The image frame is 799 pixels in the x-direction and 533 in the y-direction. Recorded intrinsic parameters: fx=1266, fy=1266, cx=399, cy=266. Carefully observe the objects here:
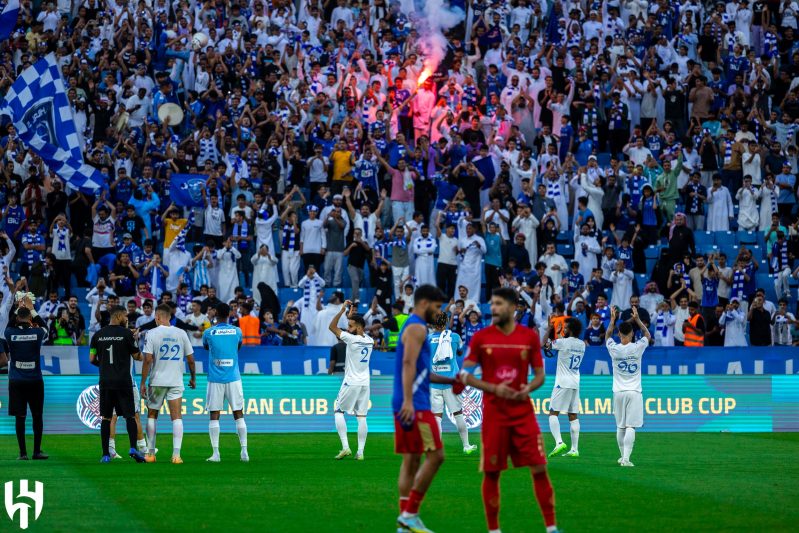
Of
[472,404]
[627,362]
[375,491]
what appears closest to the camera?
[375,491]

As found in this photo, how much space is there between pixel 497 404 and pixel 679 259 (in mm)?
20298

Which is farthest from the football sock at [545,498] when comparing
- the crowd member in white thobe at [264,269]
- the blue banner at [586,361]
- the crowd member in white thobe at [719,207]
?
the crowd member in white thobe at [719,207]

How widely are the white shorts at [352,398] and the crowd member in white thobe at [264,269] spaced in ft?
34.5

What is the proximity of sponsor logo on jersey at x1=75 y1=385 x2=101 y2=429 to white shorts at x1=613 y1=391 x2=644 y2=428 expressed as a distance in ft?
34.0

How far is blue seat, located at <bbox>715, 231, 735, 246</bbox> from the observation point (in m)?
31.8

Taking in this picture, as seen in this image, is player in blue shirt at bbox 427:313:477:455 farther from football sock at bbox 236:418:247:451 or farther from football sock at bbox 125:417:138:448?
football sock at bbox 125:417:138:448

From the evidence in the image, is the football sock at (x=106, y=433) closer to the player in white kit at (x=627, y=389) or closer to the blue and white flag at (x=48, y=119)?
the player in white kit at (x=627, y=389)

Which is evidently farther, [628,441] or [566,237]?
[566,237]

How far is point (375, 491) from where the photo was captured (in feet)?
47.5

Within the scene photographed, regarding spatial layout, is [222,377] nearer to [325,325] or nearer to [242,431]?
[242,431]

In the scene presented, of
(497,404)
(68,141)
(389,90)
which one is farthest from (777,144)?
(497,404)

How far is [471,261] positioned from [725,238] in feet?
23.2

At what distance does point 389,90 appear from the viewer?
107ft

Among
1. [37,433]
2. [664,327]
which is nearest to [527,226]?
[664,327]
